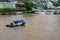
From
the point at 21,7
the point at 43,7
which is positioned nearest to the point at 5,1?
the point at 21,7

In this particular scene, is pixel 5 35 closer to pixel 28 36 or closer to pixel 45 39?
pixel 28 36

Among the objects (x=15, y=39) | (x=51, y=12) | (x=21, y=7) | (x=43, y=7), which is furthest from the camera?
(x=43, y=7)

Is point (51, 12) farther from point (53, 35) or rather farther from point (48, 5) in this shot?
point (53, 35)

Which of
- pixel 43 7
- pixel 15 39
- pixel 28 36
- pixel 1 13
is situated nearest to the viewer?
pixel 15 39

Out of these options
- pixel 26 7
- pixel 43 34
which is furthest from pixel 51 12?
pixel 43 34

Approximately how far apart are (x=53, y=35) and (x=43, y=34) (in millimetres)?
899

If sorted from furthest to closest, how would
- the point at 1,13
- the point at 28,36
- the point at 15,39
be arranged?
the point at 1,13
the point at 28,36
the point at 15,39

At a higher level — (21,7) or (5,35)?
(5,35)

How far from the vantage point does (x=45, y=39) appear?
1862 cm

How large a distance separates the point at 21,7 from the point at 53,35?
30.2m

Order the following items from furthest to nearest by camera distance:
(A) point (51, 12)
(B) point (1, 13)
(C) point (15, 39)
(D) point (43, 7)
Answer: (D) point (43, 7) → (A) point (51, 12) → (B) point (1, 13) → (C) point (15, 39)

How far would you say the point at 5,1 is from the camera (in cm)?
5172

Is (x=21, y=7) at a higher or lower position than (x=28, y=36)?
lower

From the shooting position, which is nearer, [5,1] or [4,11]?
[4,11]
